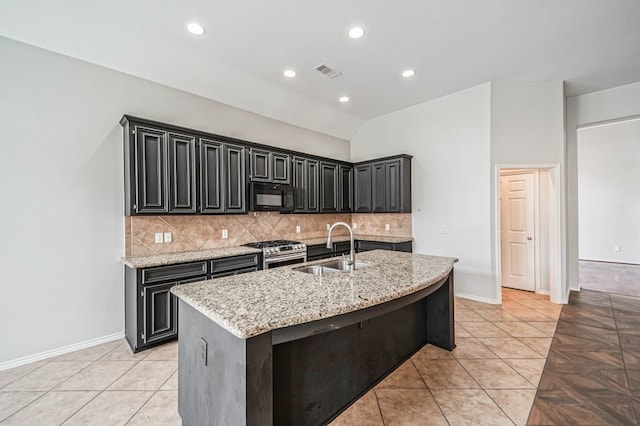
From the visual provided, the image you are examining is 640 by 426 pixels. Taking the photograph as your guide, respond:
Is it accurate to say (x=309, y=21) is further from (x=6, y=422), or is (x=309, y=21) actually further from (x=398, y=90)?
(x=6, y=422)

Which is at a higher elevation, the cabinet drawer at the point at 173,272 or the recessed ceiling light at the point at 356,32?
the recessed ceiling light at the point at 356,32

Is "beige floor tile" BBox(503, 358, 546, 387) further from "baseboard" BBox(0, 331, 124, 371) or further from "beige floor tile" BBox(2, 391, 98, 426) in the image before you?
"baseboard" BBox(0, 331, 124, 371)

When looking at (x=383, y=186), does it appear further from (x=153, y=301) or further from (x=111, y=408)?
(x=111, y=408)

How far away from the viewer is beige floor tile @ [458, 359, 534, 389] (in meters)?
2.27

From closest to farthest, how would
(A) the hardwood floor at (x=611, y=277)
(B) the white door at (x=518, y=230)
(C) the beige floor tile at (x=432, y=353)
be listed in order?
(C) the beige floor tile at (x=432, y=353), (B) the white door at (x=518, y=230), (A) the hardwood floor at (x=611, y=277)

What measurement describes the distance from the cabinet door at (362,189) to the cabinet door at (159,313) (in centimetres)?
365

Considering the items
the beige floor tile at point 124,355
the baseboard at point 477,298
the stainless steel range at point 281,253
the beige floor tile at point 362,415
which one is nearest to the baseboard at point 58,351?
the beige floor tile at point 124,355

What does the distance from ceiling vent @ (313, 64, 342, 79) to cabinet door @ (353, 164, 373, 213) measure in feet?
6.49

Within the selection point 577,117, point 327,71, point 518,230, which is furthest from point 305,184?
point 577,117

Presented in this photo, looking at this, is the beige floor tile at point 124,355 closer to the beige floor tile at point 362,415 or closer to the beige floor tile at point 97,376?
the beige floor tile at point 97,376

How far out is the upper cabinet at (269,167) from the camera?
407cm

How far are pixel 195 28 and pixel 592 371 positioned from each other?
4.98 metres

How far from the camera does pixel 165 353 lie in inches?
111

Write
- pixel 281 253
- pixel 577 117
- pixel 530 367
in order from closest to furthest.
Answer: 1. pixel 530 367
2. pixel 281 253
3. pixel 577 117
